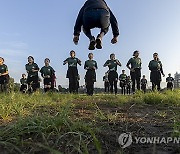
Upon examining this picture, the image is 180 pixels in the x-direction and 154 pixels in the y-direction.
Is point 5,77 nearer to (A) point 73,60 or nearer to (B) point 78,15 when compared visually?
(A) point 73,60

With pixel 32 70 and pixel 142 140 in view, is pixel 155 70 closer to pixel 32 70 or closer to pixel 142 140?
pixel 32 70

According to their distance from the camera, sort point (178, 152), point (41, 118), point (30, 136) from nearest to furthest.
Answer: point (178, 152), point (30, 136), point (41, 118)

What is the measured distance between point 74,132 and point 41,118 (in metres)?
0.62

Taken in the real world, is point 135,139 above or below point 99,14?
below

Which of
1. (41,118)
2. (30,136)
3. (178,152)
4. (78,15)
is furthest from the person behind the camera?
(78,15)

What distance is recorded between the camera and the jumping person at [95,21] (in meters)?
5.96

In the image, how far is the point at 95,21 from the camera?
20.0 ft

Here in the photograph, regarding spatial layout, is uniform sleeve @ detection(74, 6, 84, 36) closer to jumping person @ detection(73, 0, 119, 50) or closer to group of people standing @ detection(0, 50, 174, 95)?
jumping person @ detection(73, 0, 119, 50)

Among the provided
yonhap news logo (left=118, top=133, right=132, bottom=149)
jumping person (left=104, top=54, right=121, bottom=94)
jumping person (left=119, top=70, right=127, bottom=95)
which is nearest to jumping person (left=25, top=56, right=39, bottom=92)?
jumping person (left=104, top=54, right=121, bottom=94)

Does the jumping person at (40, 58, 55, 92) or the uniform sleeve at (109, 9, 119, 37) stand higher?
the uniform sleeve at (109, 9, 119, 37)

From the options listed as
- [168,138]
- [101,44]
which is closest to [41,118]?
[168,138]

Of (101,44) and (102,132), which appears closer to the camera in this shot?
(102,132)

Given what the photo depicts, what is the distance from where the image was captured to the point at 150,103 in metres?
6.80

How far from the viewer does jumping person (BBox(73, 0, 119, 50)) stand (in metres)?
5.96
